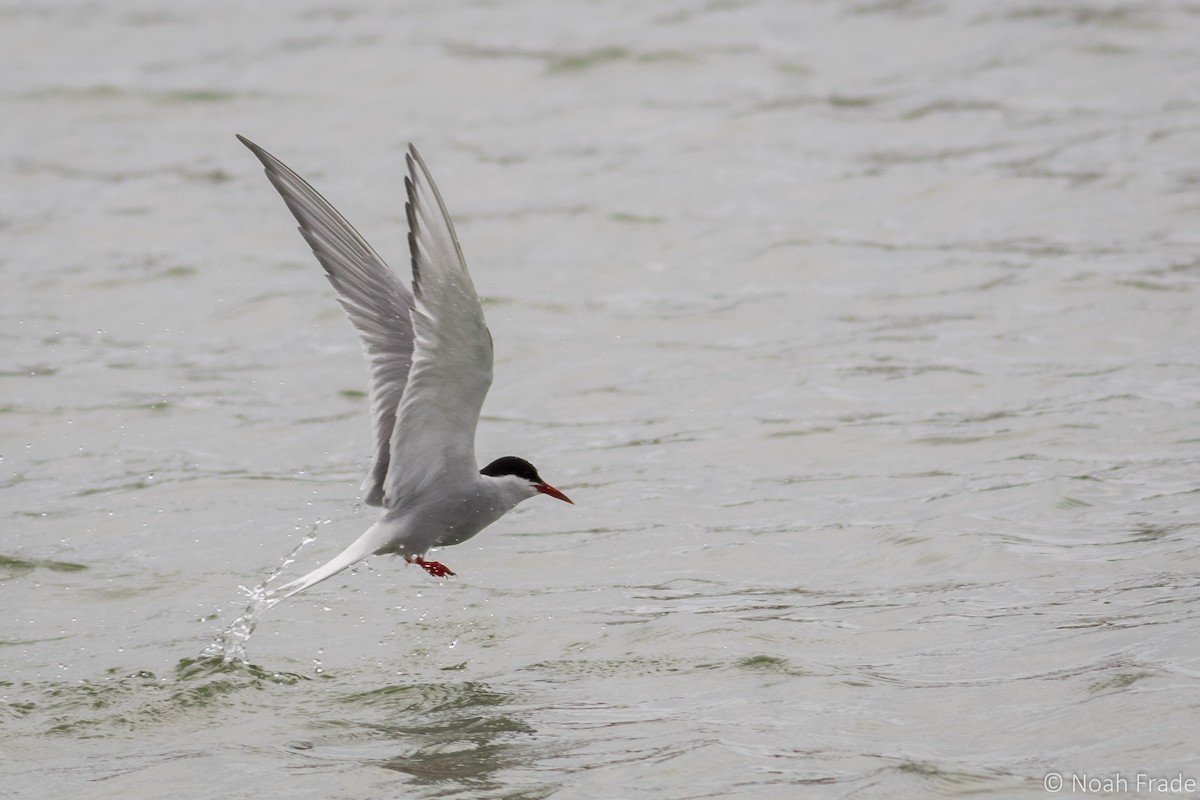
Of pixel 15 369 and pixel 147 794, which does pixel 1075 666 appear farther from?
pixel 15 369

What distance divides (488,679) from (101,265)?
7132 mm

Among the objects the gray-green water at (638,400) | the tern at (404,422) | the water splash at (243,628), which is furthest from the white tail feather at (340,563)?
the gray-green water at (638,400)

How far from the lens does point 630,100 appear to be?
49.8 ft

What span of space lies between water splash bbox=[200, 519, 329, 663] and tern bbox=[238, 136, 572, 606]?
0.38 m

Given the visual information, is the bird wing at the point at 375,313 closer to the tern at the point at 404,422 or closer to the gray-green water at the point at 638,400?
the tern at the point at 404,422

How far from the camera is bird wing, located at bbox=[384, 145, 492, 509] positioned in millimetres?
5188

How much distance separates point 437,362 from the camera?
5.49 meters

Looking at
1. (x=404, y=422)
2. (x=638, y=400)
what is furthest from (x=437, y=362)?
(x=638, y=400)

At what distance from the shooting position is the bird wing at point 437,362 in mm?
5188

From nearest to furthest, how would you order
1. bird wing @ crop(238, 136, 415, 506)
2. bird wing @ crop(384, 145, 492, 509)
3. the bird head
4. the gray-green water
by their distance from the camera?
bird wing @ crop(384, 145, 492, 509) → the gray-green water → bird wing @ crop(238, 136, 415, 506) → the bird head

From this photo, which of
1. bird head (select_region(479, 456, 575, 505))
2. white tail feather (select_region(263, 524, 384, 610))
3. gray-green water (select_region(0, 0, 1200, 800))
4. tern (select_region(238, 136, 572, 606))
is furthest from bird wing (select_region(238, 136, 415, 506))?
gray-green water (select_region(0, 0, 1200, 800))

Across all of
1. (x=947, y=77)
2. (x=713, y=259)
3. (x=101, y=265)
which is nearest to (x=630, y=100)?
(x=947, y=77)

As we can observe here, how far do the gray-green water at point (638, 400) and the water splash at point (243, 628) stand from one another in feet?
0.26

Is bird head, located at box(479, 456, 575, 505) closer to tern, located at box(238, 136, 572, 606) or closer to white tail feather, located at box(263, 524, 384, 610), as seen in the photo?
tern, located at box(238, 136, 572, 606)
